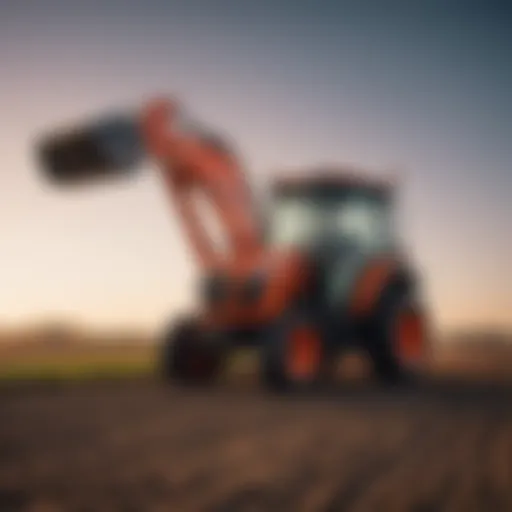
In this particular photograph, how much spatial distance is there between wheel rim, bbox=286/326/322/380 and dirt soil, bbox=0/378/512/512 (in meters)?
0.32

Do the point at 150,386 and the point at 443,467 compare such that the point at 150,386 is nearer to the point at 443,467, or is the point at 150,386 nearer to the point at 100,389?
the point at 100,389

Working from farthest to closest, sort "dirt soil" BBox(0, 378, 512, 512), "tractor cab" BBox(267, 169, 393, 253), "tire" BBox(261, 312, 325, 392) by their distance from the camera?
"tractor cab" BBox(267, 169, 393, 253) < "tire" BBox(261, 312, 325, 392) < "dirt soil" BBox(0, 378, 512, 512)

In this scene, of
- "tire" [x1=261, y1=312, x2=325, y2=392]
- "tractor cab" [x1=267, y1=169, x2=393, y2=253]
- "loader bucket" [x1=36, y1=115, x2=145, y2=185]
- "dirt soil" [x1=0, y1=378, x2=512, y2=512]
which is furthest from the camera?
"tractor cab" [x1=267, y1=169, x2=393, y2=253]

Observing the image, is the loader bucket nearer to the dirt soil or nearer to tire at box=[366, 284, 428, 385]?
the dirt soil

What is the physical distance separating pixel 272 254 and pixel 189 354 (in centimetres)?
123

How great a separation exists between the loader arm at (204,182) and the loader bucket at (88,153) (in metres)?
0.36

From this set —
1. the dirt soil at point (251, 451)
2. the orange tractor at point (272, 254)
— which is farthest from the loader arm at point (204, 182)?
the dirt soil at point (251, 451)

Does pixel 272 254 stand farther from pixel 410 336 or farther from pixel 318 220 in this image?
pixel 410 336

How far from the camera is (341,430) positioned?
227 inches

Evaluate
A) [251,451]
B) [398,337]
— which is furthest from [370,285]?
[251,451]

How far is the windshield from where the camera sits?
853cm

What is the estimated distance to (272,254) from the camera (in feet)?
27.9

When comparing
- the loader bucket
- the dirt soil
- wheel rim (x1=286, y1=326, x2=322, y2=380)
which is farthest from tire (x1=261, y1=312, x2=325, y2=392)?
the loader bucket

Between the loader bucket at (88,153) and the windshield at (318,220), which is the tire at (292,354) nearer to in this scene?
the windshield at (318,220)
